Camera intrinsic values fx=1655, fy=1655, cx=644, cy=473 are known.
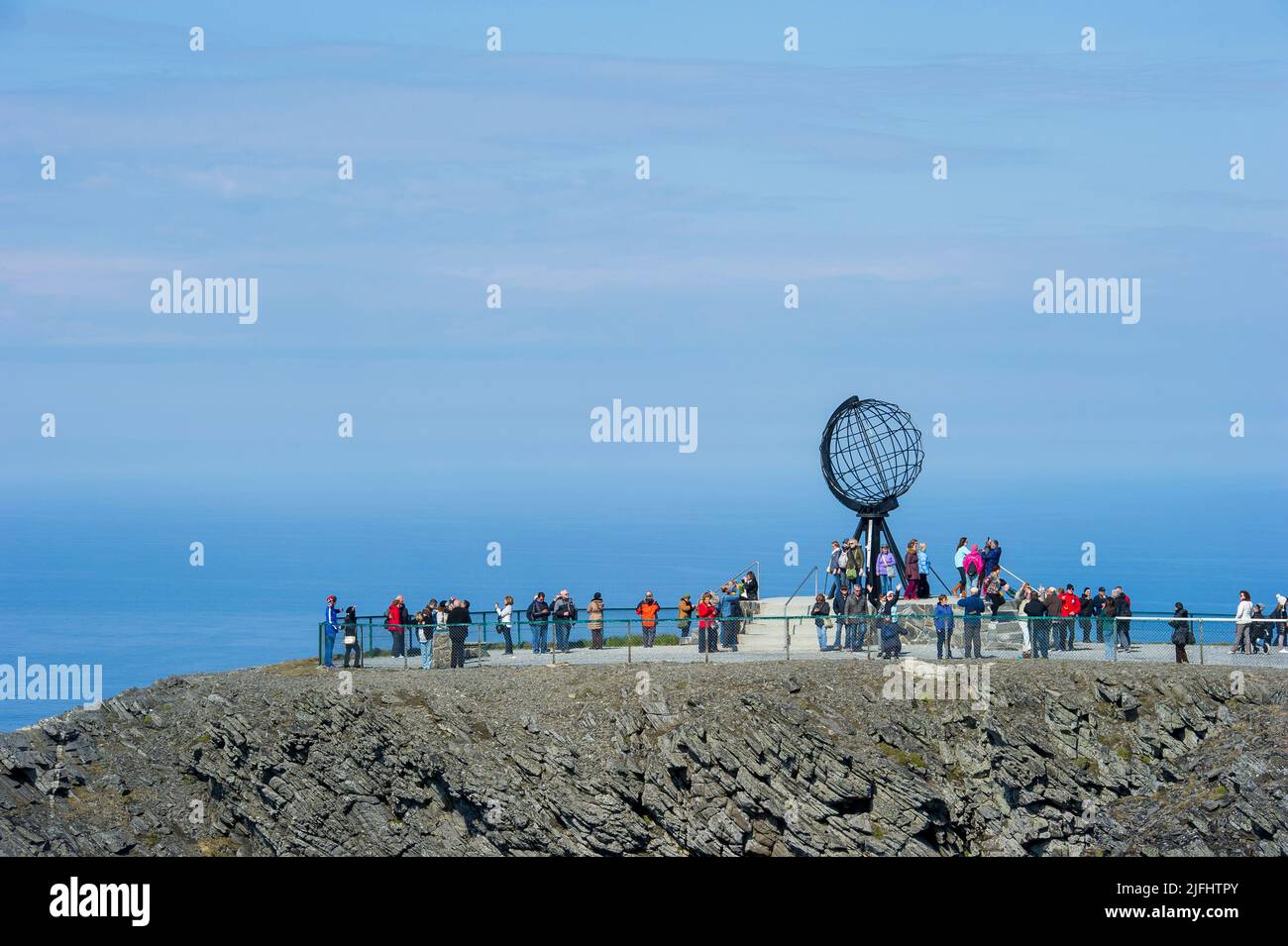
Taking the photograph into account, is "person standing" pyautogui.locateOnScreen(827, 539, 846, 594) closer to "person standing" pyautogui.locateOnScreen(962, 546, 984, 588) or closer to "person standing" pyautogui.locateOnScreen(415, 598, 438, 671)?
"person standing" pyautogui.locateOnScreen(962, 546, 984, 588)

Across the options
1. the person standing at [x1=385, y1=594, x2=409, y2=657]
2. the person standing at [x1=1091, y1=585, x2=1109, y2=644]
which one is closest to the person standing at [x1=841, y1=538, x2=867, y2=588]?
the person standing at [x1=1091, y1=585, x2=1109, y2=644]

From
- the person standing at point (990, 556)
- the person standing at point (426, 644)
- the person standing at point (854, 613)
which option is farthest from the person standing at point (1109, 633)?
the person standing at point (426, 644)

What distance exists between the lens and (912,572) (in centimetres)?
4550

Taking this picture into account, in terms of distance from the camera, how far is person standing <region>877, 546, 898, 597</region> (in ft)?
152

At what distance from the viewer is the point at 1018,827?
36.7 meters

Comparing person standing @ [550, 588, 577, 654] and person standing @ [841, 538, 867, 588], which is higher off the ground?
person standing @ [841, 538, 867, 588]

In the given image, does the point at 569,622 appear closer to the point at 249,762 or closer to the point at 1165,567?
the point at 249,762

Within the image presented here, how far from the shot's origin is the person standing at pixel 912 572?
4538 cm

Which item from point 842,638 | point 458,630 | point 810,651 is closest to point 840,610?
point 842,638

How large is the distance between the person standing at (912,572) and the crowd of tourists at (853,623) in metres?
1.41

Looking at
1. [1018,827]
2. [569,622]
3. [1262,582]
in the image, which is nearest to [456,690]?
[569,622]

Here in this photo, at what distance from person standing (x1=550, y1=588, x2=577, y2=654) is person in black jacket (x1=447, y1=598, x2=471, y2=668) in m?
2.27
